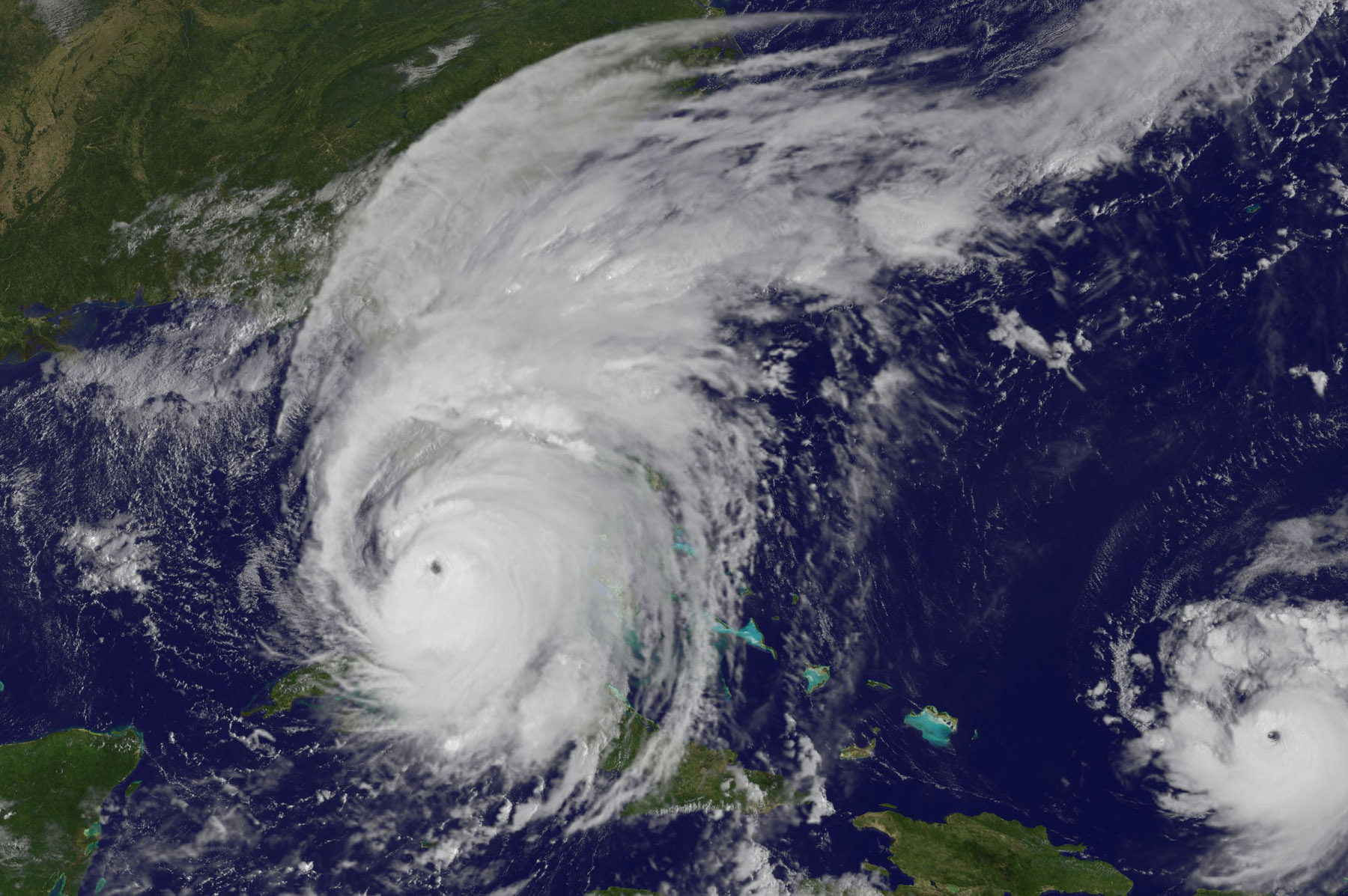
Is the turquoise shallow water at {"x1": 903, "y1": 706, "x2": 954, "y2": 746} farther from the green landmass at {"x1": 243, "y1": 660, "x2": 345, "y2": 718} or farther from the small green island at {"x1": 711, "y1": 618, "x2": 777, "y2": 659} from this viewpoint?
the green landmass at {"x1": 243, "y1": 660, "x2": 345, "y2": 718}

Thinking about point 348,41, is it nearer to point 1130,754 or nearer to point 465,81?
point 465,81

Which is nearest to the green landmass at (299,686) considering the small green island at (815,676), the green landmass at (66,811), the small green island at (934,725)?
the green landmass at (66,811)

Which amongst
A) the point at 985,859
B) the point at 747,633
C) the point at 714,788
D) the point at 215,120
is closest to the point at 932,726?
the point at 985,859

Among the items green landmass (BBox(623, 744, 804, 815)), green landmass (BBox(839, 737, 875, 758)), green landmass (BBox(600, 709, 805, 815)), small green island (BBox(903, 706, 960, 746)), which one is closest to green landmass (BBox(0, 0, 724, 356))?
green landmass (BBox(600, 709, 805, 815))

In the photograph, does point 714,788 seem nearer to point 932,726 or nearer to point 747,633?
point 747,633

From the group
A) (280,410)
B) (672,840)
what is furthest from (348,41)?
(672,840)

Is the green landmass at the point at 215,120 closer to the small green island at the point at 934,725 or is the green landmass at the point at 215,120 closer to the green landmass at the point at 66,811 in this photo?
the green landmass at the point at 66,811

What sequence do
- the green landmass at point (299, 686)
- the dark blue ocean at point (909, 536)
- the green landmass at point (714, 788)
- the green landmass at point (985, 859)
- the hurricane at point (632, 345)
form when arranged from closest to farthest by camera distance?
the dark blue ocean at point (909, 536), the green landmass at point (985, 859), the green landmass at point (714, 788), the hurricane at point (632, 345), the green landmass at point (299, 686)
